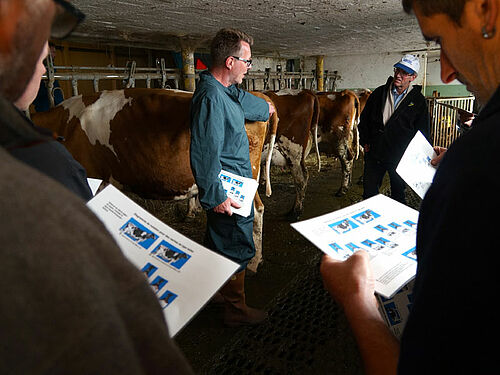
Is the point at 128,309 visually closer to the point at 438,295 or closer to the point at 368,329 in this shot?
the point at 438,295

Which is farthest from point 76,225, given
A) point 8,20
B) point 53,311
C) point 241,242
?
point 241,242

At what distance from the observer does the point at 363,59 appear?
11188mm

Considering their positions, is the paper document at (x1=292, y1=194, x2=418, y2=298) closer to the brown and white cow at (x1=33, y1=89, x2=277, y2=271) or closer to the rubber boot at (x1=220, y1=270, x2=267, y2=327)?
the rubber boot at (x1=220, y1=270, x2=267, y2=327)

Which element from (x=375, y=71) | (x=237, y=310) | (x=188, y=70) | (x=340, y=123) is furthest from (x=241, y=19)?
(x=375, y=71)

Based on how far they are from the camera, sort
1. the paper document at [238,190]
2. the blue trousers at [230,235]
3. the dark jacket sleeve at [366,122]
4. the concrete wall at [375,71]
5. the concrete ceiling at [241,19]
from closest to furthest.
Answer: the paper document at [238,190]
the blue trousers at [230,235]
the concrete ceiling at [241,19]
the dark jacket sleeve at [366,122]
the concrete wall at [375,71]

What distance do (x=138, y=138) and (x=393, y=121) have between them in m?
2.55

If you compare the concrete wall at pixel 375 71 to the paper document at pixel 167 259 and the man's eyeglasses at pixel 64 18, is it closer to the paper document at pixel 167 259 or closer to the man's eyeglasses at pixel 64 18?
the paper document at pixel 167 259

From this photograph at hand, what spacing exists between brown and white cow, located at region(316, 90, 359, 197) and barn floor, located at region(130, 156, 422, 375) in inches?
103

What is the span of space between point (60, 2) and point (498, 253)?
769 mm

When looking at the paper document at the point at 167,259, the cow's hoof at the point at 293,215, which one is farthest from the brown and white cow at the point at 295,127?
the paper document at the point at 167,259

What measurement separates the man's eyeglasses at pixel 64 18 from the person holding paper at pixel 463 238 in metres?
0.67

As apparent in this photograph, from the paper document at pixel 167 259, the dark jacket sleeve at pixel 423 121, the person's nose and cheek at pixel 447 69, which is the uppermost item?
the person's nose and cheek at pixel 447 69

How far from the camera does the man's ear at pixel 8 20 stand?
0.44 metres

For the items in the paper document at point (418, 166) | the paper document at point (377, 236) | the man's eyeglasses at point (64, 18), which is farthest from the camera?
the paper document at point (418, 166)
